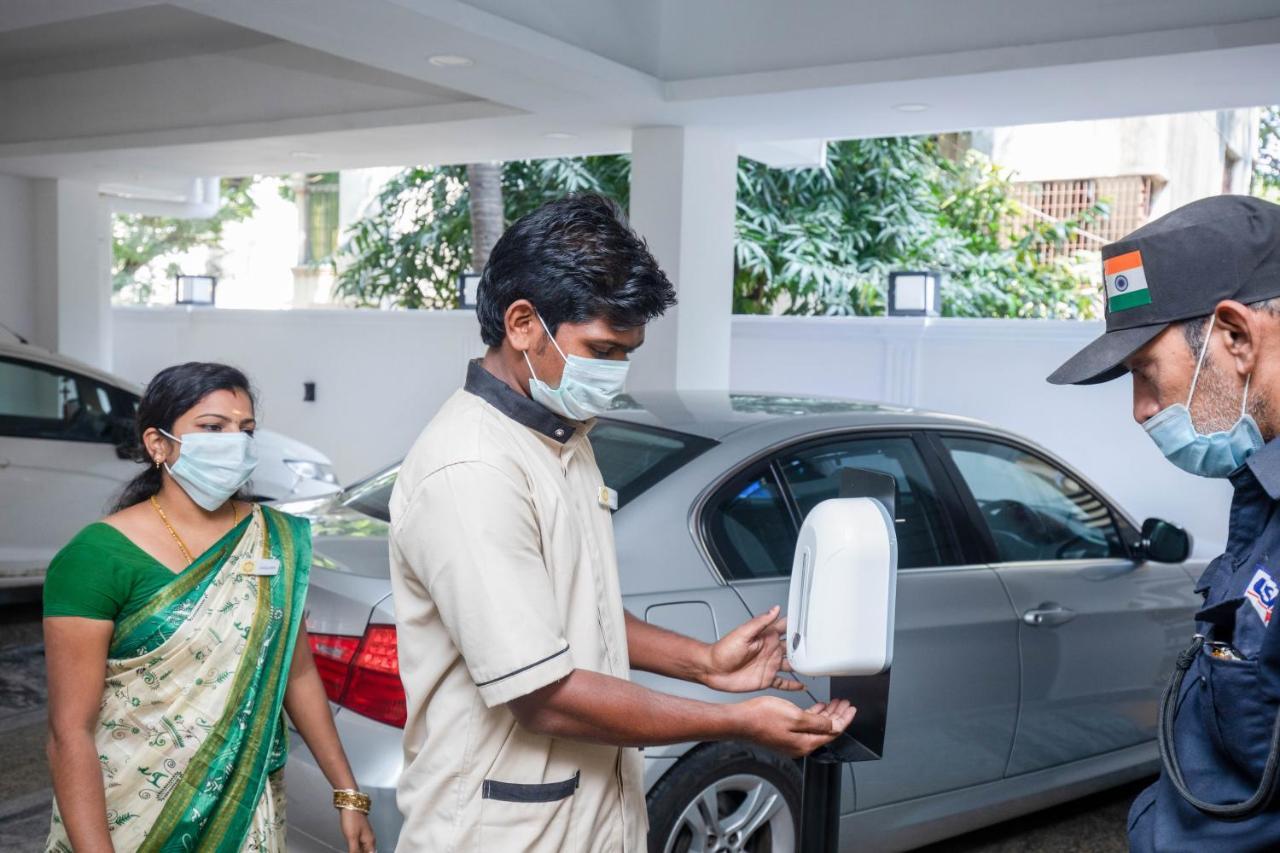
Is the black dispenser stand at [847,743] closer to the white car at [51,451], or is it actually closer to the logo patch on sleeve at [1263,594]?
the logo patch on sleeve at [1263,594]

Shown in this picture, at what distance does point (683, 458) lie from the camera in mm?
3699

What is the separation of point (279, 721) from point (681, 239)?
19.8 feet

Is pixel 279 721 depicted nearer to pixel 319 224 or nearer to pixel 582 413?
pixel 582 413

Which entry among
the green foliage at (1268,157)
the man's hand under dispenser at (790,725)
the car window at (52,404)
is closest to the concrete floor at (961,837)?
the car window at (52,404)

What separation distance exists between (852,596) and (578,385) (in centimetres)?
55

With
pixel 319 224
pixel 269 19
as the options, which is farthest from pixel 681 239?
pixel 319 224

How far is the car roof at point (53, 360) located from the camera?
7.20 metres

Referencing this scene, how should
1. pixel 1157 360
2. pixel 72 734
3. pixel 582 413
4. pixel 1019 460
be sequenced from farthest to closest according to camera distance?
pixel 1019 460 → pixel 72 734 → pixel 582 413 → pixel 1157 360

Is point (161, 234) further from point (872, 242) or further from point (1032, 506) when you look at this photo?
point (1032, 506)

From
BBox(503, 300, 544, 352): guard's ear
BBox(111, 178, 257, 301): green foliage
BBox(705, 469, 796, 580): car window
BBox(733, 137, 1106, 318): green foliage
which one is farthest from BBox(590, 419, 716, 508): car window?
BBox(111, 178, 257, 301): green foliage

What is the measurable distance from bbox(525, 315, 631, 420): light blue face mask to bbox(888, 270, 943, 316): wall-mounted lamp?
8374 mm

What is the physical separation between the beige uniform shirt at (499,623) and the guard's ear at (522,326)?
8 cm

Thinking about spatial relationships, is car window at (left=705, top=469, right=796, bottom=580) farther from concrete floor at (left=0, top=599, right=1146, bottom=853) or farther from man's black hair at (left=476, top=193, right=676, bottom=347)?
man's black hair at (left=476, top=193, right=676, bottom=347)

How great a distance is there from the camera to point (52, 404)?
291 inches
